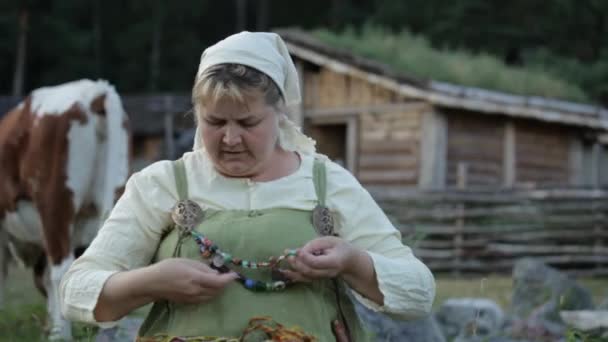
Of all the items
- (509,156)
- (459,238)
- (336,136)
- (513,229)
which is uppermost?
(336,136)

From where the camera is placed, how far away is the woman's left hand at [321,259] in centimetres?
222

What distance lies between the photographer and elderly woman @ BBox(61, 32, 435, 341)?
228cm

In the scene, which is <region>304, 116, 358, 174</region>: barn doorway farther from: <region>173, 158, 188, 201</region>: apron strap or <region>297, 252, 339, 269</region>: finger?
<region>297, 252, 339, 269</region>: finger

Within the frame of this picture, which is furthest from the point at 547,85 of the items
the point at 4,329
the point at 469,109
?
the point at 4,329

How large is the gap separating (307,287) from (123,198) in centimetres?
53

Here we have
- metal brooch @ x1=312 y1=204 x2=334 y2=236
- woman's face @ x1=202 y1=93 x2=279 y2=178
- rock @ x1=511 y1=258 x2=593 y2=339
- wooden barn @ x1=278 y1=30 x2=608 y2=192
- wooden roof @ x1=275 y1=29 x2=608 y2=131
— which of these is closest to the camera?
woman's face @ x1=202 y1=93 x2=279 y2=178

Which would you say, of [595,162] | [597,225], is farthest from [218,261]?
[595,162]

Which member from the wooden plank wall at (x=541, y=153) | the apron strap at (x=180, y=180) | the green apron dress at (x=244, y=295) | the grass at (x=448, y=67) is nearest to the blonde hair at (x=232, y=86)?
the apron strap at (x=180, y=180)

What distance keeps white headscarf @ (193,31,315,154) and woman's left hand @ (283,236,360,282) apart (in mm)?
418

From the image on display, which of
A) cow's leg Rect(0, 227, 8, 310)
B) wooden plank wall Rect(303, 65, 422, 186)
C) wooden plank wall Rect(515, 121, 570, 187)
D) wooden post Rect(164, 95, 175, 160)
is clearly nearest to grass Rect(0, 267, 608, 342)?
cow's leg Rect(0, 227, 8, 310)

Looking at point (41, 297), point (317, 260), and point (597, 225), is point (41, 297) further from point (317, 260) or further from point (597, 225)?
point (597, 225)

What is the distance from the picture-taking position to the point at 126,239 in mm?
2414

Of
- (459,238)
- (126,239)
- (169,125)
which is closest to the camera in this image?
(126,239)

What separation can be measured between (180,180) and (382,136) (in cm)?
1471
